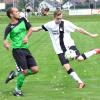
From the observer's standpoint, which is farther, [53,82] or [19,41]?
[53,82]

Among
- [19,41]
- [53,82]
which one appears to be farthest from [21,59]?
[53,82]

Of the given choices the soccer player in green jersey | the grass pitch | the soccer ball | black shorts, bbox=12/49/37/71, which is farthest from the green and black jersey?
the soccer ball

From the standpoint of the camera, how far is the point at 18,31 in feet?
43.2

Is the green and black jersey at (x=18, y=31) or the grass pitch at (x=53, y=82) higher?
the green and black jersey at (x=18, y=31)

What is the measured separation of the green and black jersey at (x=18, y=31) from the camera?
13.2m

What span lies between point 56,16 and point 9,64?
6392 mm

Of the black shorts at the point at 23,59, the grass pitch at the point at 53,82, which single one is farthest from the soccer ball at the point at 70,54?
the black shorts at the point at 23,59

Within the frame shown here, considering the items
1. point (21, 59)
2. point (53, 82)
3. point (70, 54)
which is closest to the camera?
point (21, 59)

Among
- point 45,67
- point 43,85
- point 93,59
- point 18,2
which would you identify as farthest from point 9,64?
point 18,2

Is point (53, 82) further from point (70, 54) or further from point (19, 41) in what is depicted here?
point (19, 41)

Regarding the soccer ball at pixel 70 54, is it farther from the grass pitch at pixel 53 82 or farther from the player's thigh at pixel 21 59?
the player's thigh at pixel 21 59

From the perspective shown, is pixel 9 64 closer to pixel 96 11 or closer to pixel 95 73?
pixel 95 73

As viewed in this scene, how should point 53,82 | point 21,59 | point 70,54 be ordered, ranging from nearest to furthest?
1. point 21,59
2. point 70,54
3. point 53,82

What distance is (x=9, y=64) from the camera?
20.2 m
